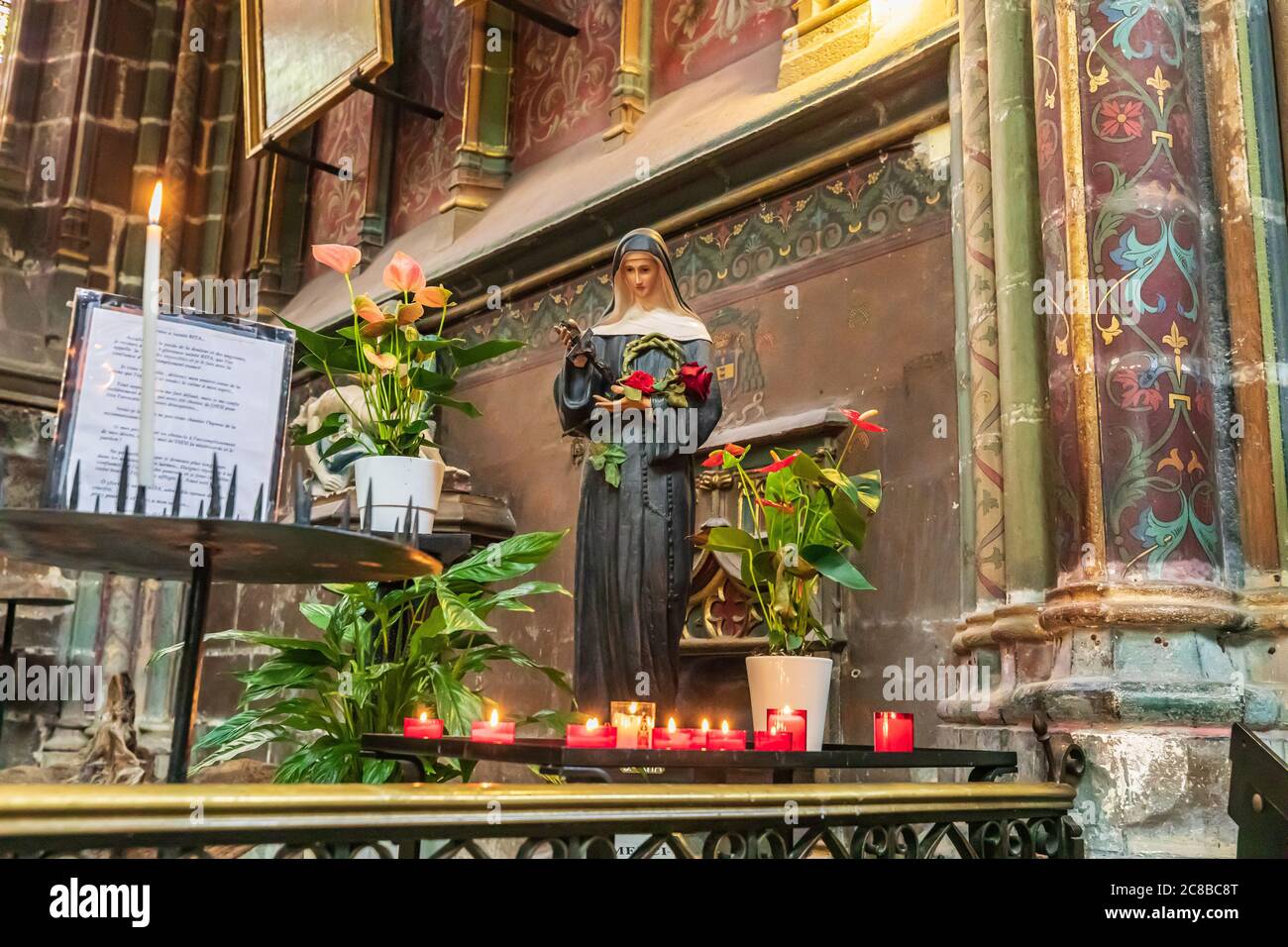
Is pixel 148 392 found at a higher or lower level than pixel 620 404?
lower

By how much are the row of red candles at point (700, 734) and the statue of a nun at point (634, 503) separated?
2.35 ft

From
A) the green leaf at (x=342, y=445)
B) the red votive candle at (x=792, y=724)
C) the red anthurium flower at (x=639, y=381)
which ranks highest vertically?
the red anthurium flower at (x=639, y=381)

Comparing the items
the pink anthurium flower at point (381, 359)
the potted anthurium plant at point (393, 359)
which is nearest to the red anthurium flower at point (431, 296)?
the potted anthurium plant at point (393, 359)

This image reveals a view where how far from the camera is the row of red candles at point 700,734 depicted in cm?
228

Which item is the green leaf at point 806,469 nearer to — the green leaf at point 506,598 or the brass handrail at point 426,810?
the green leaf at point 506,598

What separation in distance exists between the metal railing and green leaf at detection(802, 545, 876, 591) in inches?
25.0

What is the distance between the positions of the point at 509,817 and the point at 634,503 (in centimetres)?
189

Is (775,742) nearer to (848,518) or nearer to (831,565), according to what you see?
(831,565)

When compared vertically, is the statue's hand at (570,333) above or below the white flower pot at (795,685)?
above

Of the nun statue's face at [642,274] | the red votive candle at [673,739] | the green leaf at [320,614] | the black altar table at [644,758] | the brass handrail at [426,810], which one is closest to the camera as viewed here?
the brass handrail at [426,810]

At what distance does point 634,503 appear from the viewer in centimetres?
345

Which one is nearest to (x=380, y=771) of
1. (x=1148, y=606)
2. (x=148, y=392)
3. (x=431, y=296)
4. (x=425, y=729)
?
(x=425, y=729)

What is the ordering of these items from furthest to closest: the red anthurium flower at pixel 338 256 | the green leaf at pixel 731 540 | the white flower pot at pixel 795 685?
the green leaf at pixel 731 540 < the white flower pot at pixel 795 685 < the red anthurium flower at pixel 338 256
